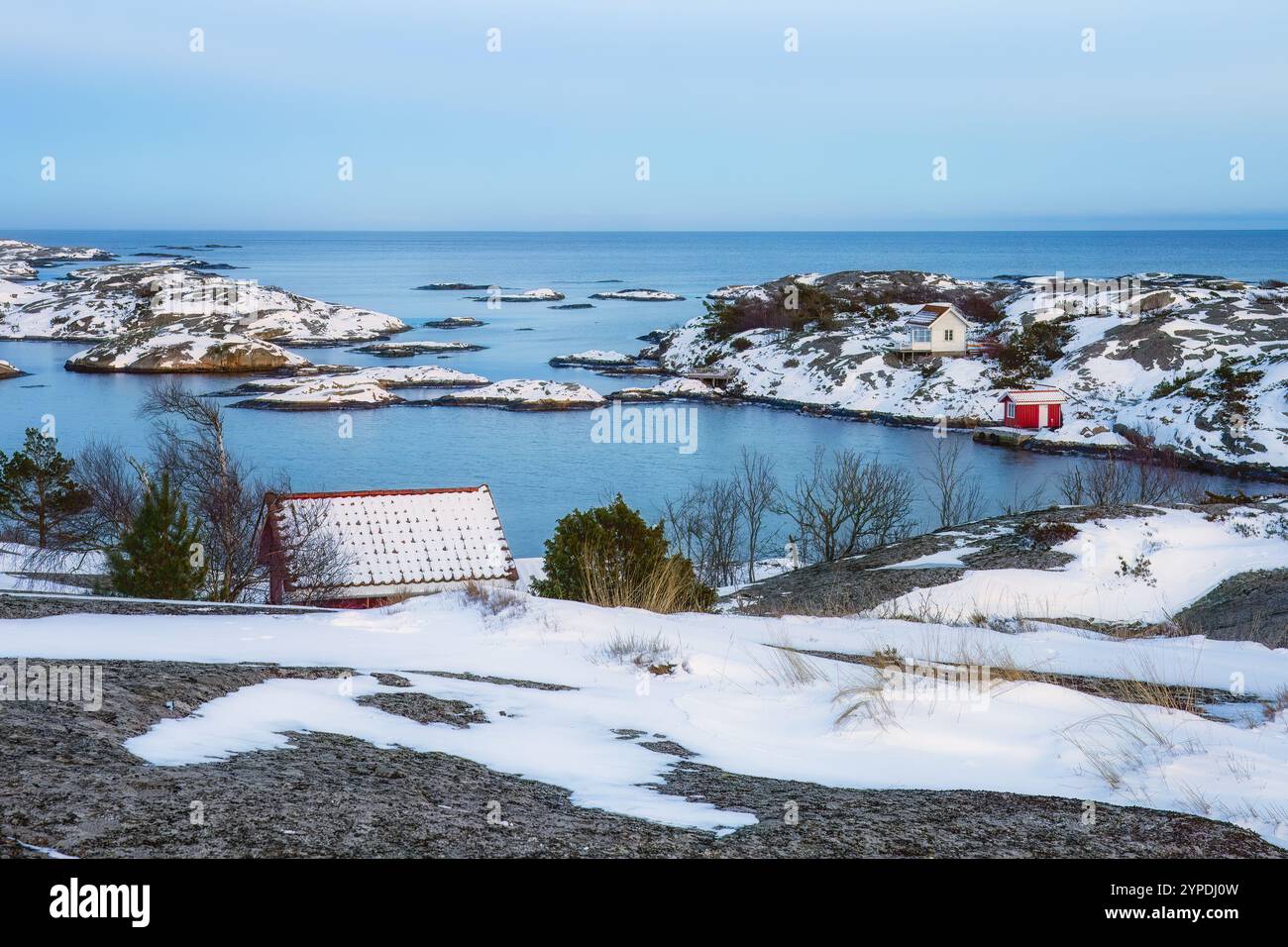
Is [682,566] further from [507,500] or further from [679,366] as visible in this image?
[679,366]

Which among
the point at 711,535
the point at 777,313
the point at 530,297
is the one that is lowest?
the point at 711,535

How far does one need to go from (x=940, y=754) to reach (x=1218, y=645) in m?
5.37

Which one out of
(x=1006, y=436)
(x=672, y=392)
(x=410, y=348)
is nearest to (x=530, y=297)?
(x=410, y=348)

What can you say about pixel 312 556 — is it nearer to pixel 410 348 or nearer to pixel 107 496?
pixel 107 496

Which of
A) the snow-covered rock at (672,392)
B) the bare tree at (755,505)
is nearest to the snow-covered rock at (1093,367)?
the snow-covered rock at (672,392)

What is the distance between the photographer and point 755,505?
46.1m

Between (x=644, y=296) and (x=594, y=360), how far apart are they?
70.8 metres

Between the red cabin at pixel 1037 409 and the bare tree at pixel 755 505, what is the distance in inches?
776

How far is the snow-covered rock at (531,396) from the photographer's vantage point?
254ft

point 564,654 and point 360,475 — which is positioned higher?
point 564,654

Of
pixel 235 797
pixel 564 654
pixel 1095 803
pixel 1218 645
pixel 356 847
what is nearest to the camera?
pixel 356 847

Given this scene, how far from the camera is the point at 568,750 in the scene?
5.67 meters

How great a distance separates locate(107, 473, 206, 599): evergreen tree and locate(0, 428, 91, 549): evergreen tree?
1836 cm
